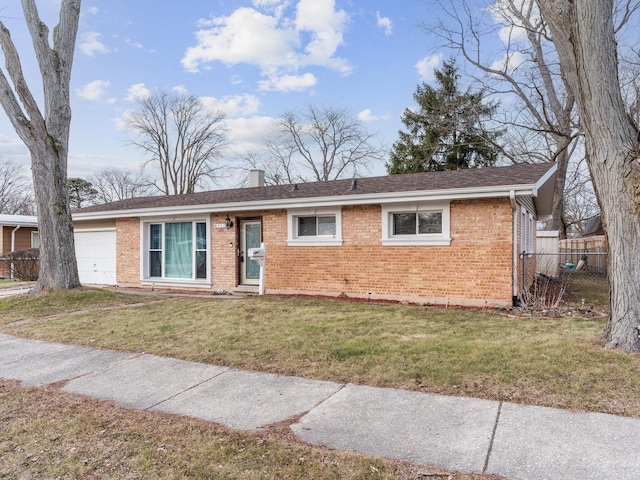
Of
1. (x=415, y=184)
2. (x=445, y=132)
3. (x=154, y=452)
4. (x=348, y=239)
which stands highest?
(x=445, y=132)

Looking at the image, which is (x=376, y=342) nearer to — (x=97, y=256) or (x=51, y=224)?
(x=51, y=224)

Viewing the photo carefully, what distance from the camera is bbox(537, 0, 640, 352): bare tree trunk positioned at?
501 centimetres

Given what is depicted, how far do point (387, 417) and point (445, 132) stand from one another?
24341 mm

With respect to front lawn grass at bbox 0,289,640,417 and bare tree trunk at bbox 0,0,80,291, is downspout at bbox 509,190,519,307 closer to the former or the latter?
front lawn grass at bbox 0,289,640,417

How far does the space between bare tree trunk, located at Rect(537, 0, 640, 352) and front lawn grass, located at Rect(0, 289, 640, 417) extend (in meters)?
0.57

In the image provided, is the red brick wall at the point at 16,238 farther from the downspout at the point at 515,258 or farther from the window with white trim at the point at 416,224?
the downspout at the point at 515,258

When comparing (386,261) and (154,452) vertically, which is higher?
(386,261)

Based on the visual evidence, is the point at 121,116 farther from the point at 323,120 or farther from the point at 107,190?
the point at 323,120

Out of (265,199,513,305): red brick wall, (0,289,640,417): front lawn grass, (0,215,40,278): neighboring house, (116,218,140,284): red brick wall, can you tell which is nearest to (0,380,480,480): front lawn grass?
(0,289,640,417): front lawn grass

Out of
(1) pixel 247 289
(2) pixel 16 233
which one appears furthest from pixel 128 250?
(2) pixel 16 233

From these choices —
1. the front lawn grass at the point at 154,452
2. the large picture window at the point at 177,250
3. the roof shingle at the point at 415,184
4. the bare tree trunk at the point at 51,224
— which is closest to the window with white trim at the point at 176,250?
the large picture window at the point at 177,250

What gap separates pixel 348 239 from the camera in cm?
1022

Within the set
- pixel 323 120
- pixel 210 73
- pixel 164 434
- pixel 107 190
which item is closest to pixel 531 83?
pixel 210 73

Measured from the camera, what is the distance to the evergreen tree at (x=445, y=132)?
23781 mm
